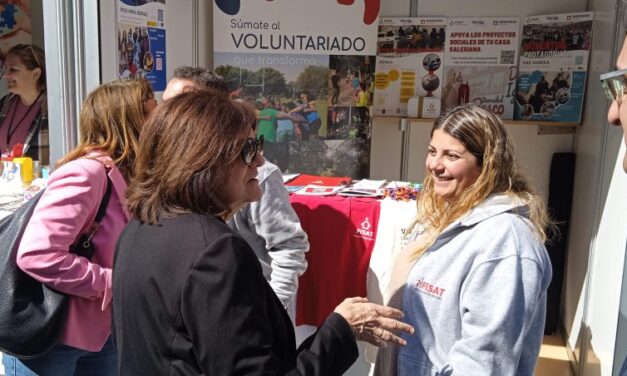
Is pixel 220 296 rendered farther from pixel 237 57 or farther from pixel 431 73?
pixel 431 73

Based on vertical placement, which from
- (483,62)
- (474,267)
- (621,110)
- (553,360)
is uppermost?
(483,62)

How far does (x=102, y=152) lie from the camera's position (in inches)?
66.1

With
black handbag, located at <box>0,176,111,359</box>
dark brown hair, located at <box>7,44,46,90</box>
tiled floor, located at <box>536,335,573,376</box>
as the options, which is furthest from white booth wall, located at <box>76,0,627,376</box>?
black handbag, located at <box>0,176,111,359</box>

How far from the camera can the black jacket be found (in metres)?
0.92

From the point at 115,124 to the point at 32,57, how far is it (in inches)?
86.2

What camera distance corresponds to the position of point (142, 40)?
329 cm

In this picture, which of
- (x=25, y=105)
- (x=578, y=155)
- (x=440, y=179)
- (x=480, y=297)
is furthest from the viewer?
(x=578, y=155)

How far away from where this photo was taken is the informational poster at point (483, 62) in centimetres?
422

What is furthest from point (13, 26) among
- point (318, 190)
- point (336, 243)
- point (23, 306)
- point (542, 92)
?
point (542, 92)

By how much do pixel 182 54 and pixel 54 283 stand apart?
2.65 meters

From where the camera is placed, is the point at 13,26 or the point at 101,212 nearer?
the point at 101,212

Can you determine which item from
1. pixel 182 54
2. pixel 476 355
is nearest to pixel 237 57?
pixel 182 54

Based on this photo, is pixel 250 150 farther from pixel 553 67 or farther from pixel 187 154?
pixel 553 67

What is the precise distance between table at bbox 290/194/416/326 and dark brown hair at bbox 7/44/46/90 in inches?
71.0
